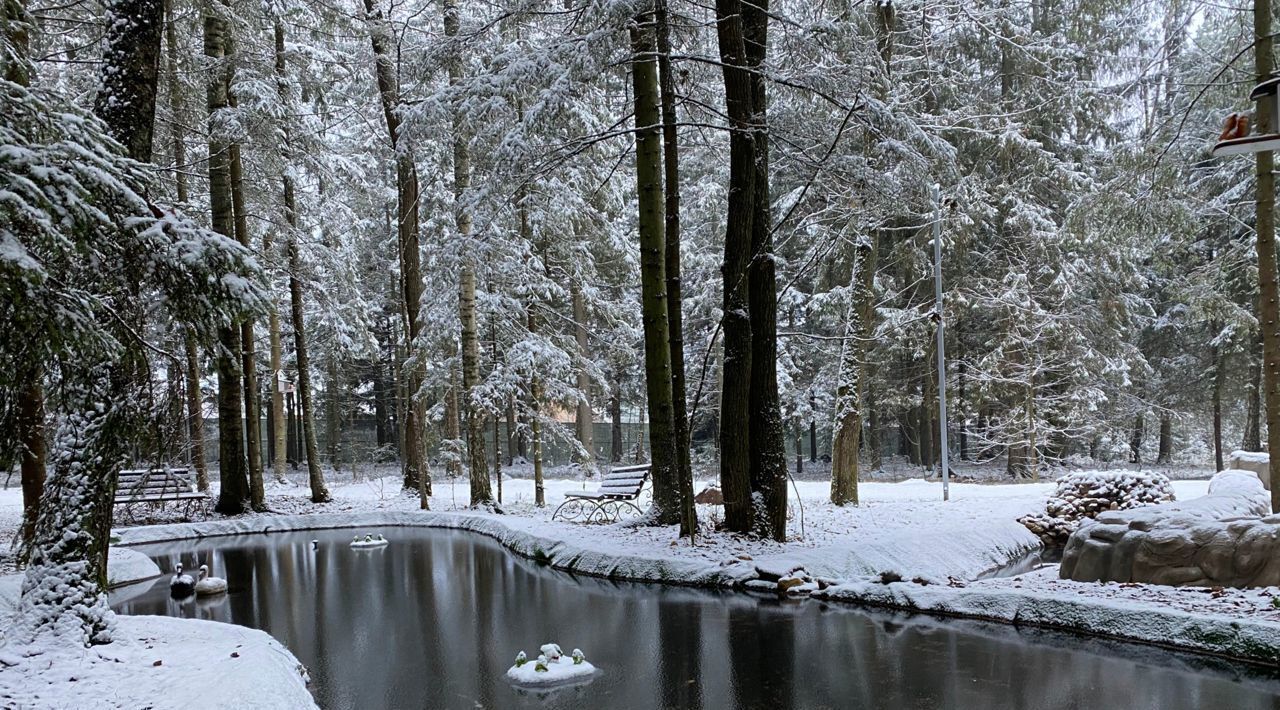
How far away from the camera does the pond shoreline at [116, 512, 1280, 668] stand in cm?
542

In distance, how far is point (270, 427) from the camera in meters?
27.9

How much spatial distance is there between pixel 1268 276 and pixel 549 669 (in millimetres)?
7697

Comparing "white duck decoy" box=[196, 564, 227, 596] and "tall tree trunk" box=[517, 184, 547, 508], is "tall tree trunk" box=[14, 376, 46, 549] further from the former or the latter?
"tall tree trunk" box=[517, 184, 547, 508]

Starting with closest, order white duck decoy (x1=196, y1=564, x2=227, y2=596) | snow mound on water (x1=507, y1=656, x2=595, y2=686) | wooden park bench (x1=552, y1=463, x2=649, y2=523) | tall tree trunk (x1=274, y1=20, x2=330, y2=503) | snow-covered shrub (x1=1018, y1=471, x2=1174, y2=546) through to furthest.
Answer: snow mound on water (x1=507, y1=656, x2=595, y2=686) < white duck decoy (x1=196, y1=564, x2=227, y2=596) < snow-covered shrub (x1=1018, y1=471, x2=1174, y2=546) < wooden park bench (x1=552, y1=463, x2=649, y2=523) < tall tree trunk (x1=274, y1=20, x2=330, y2=503)

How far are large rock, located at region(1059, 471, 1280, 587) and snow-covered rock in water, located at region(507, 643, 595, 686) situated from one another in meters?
4.61

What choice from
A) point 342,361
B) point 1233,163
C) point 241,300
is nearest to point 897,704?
point 241,300

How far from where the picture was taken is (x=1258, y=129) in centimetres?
547

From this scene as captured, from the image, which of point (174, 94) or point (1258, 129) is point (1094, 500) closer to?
point (1258, 129)

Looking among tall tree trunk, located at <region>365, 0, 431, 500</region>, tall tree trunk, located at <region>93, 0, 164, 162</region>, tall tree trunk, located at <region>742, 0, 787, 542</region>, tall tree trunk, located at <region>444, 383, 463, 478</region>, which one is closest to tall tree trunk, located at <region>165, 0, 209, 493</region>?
tall tree trunk, located at <region>365, 0, 431, 500</region>

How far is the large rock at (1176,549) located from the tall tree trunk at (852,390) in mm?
5654

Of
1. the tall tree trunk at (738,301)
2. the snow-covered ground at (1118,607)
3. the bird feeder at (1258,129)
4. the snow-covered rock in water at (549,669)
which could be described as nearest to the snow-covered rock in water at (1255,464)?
the snow-covered ground at (1118,607)

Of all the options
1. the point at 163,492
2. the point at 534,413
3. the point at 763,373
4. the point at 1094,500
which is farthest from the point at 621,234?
the point at 1094,500

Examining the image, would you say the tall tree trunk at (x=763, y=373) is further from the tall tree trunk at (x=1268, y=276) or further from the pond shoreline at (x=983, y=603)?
the tall tree trunk at (x=1268, y=276)

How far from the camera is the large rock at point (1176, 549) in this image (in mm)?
6379
